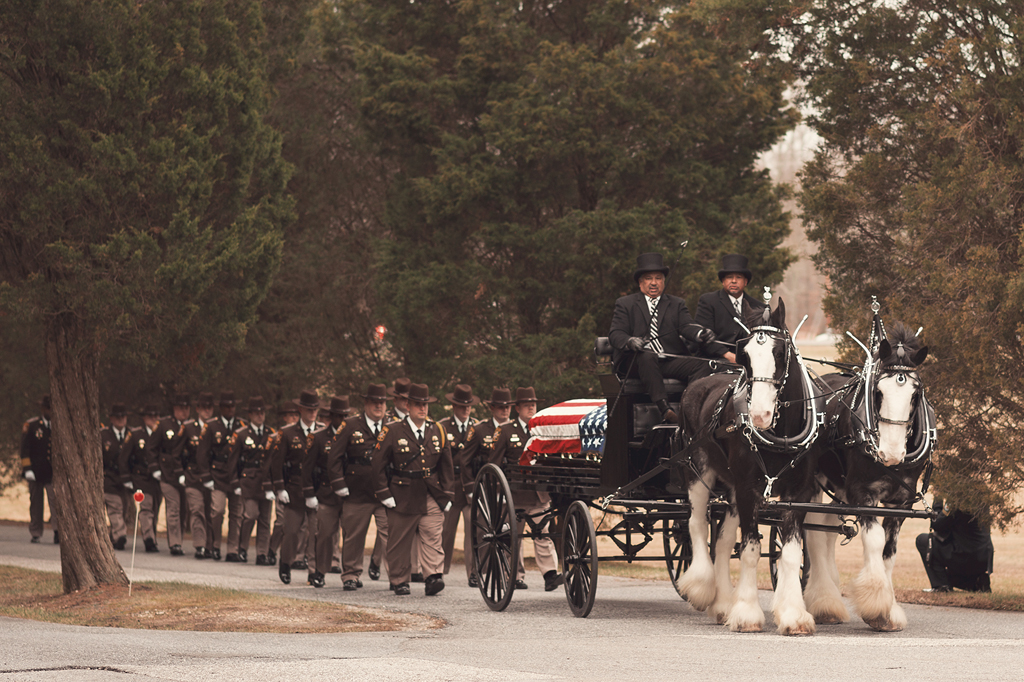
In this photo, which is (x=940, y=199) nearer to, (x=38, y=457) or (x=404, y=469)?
(x=404, y=469)

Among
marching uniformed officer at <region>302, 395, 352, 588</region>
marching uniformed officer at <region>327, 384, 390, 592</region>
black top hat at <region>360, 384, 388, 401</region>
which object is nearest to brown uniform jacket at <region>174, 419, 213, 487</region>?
marching uniformed officer at <region>302, 395, 352, 588</region>

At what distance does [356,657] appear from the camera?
9.19 m

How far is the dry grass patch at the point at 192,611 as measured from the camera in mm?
12062

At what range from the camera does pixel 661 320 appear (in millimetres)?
12430

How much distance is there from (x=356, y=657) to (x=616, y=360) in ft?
13.4

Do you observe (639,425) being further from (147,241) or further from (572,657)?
(147,241)

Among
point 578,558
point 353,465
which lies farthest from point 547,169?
point 578,558

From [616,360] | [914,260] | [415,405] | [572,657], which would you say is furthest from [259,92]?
[572,657]

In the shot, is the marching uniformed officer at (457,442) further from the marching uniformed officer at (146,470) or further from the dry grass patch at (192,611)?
the marching uniformed officer at (146,470)

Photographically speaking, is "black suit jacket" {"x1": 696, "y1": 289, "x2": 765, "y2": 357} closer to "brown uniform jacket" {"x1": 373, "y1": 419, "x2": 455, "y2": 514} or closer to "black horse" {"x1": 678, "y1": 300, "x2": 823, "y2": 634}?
"black horse" {"x1": 678, "y1": 300, "x2": 823, "y2": 634}

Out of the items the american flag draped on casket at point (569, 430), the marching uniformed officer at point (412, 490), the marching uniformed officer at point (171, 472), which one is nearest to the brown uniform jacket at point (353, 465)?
the marching uniformed officer at point (412, 490)

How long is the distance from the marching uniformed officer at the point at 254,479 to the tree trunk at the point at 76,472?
3.88 m

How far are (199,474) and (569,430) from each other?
988cm

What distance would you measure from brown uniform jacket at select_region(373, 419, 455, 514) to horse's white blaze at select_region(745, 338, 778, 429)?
5.73m
